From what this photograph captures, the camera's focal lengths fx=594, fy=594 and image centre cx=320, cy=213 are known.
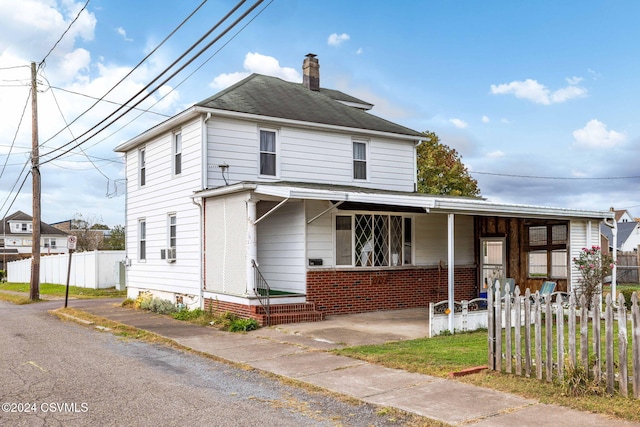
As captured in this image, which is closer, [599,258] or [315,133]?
[599,258]

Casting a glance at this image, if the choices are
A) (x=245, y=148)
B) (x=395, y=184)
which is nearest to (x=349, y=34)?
(x=245, y=148)

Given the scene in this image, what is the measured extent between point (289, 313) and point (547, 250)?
790cm

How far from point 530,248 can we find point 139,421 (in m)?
13.9

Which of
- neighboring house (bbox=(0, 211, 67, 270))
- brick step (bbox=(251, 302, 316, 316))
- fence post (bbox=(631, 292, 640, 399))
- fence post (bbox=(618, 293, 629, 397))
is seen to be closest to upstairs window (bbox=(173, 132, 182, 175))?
brick step (bbox=(251, 302, 316, 316))

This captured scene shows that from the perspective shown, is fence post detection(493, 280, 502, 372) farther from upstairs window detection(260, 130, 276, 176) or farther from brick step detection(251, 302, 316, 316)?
upstairs window detection(260, 130, 276, 176)

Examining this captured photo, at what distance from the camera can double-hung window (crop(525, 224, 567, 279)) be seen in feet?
55.1

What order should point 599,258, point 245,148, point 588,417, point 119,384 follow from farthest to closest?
point 245,148, point 599,258, point 119,384, point 588,417

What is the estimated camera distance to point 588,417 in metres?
6.25

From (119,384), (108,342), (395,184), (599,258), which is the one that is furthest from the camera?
(395,184)

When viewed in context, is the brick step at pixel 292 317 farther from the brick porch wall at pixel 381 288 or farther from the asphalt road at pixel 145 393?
the asphalt road at pixel 145 393

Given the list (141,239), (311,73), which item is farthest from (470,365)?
(311,73)

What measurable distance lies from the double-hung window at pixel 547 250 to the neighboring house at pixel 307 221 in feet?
0.12

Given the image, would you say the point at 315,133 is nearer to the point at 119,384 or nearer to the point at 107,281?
the point at 119,384

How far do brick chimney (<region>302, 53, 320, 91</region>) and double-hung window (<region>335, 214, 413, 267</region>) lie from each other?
26.2 feet
